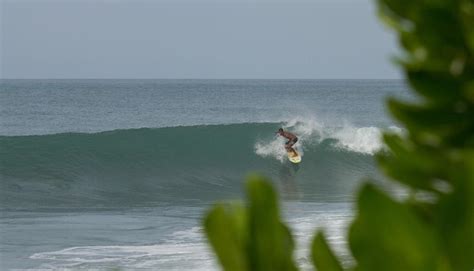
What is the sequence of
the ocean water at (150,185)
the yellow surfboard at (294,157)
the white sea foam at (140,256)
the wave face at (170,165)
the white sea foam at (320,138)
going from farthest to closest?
1. the white sea foam at (320,138)
2. the yellow surfboard at (294,157)
3. the wave face at (170,165)
4. the ocean water at (150,185)
5. the white sea foam at (140,256)

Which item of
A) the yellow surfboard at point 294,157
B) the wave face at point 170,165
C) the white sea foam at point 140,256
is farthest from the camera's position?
the yellow surfboard at point 294,157

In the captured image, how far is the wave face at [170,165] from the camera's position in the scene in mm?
16172

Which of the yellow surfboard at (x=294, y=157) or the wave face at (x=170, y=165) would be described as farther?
the yellow surfboard at (x=294, y=157)

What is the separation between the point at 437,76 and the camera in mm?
334

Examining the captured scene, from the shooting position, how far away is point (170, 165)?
18875mm

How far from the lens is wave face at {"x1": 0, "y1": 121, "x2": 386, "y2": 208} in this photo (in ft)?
53.1

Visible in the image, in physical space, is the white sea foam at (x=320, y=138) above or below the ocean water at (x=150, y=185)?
above

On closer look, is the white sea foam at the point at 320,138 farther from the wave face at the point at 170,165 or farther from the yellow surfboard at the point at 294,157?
the yellow surfboard at the point at 294,157

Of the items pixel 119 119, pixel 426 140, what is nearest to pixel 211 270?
pixel 426 140

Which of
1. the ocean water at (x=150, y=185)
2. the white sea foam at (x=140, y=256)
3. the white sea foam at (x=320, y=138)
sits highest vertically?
the white sea foam at (x=320, y=138)

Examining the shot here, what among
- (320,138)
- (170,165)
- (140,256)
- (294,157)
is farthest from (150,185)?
(140,256)

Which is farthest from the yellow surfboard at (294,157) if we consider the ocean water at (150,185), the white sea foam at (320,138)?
the white sea foam at (320,138)

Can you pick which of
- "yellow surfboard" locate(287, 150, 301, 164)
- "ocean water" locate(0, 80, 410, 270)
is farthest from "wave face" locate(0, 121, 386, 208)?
"yellow surfboard" locate(287, 150, 301, 164)

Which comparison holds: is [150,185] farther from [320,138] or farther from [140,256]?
[140,256]
